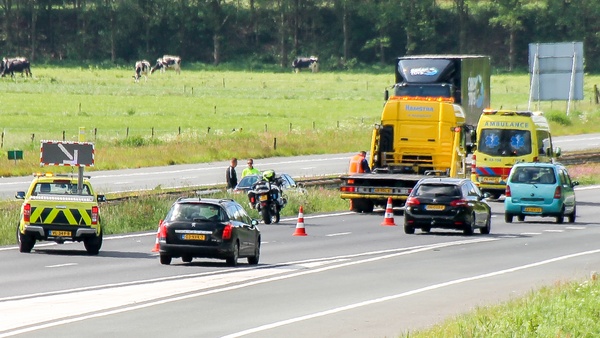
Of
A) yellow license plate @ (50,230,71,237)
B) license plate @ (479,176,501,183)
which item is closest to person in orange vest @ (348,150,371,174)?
license plate @ (479,176,501,183)

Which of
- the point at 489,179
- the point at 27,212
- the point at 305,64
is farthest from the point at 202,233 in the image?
the point at 305,64

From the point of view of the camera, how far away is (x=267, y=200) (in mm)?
37781

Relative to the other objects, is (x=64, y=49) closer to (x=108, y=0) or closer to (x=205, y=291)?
(x=108, y=0)

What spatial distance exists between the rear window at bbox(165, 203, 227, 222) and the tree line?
111 m

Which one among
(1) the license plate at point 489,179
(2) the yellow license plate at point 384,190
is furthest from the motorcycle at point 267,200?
(1) the license plate at point 489,179

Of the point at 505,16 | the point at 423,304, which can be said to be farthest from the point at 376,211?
the point at 505,16

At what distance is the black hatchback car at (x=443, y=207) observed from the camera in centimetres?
3438

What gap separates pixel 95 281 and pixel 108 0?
124875mm

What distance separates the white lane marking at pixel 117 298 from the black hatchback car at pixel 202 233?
3.19 feet

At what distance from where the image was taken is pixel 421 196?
3456 centimetres

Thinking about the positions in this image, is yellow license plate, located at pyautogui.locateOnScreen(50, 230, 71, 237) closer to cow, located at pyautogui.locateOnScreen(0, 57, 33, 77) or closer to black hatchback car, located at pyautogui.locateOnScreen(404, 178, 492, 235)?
black hatchback car, located at pyautogui.locateOnScreen(404, 178, 492, 235)

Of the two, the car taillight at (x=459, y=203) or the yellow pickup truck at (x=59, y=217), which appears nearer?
the yellow pickup truck at (x=59, y=217)

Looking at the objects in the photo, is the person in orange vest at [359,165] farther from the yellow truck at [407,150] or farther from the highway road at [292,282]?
the highway road at [292,282]

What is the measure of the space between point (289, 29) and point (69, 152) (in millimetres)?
113761
